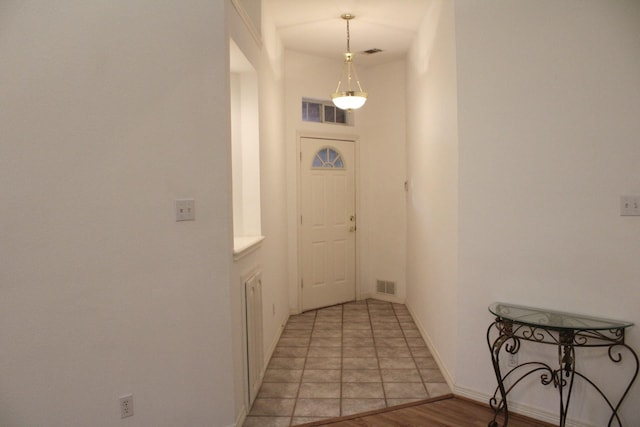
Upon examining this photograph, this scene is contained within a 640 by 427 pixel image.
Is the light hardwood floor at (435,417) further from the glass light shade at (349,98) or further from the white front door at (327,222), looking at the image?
the glass light shade at (349,98)

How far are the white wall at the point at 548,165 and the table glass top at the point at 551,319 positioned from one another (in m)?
0.06

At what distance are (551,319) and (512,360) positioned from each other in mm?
443

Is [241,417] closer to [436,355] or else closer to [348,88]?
[436,355]

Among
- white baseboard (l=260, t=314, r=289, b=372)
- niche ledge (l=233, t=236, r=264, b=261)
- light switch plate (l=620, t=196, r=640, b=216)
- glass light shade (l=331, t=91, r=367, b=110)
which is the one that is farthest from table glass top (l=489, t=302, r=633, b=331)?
glass light shade (l=331, t=91, r=367, b=110)

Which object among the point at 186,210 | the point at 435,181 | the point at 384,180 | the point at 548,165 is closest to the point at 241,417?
the point at 186,210

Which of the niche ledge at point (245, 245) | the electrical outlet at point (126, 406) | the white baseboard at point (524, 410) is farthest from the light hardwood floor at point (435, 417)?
the niche ledge at point (245, 245)

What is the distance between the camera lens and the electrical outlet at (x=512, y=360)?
251 cm

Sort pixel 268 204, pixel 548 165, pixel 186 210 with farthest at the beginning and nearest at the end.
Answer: pixel 268 204
pixel 548 165
pixel 186 210

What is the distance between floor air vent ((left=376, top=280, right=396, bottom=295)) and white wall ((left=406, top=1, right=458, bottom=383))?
0.61 metres

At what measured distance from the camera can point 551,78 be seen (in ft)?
7.73

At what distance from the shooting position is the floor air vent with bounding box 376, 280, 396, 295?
5.19 m

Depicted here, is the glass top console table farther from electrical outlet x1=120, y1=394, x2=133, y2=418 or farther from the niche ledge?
electrical outlet x1=120, y1=394, x2=133, y2=418

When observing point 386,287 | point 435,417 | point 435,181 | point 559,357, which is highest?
point 435,181

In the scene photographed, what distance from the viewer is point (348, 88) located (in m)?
5.05
